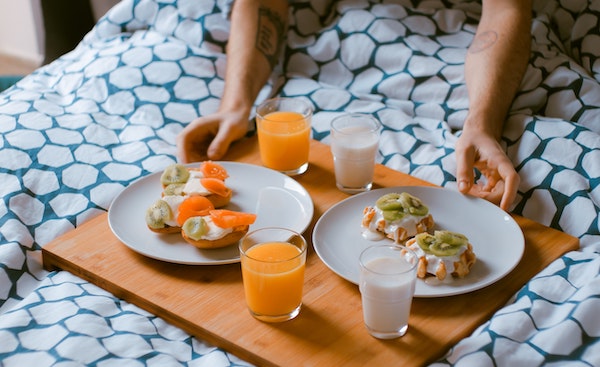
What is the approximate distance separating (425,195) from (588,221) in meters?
0.33

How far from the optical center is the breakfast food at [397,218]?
148cm

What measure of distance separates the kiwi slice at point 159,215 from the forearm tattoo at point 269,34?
32.3 inches

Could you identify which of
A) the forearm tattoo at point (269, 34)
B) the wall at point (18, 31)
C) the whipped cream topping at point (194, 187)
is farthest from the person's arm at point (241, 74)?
the wall at point (18, 31)

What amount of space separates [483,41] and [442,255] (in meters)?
0.86

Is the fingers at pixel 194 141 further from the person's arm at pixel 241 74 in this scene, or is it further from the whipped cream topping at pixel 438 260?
the whipped cream topping at pixel 438 260

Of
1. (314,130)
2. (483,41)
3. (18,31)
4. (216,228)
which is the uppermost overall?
(483,41)

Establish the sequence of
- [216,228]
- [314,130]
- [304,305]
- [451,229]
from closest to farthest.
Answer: [304,305] < [216,228] < [451,229] < [314,130]

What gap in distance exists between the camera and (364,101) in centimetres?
211

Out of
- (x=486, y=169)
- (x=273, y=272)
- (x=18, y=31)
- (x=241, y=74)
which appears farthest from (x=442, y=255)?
(x=18, y=31)

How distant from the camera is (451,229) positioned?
156 cm

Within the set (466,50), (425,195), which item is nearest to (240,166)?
(425,195)

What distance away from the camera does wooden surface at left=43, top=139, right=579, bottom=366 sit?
125cm

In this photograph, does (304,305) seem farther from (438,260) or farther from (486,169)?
(486,169)

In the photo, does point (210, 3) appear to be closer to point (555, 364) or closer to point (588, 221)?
point (588, 221)
